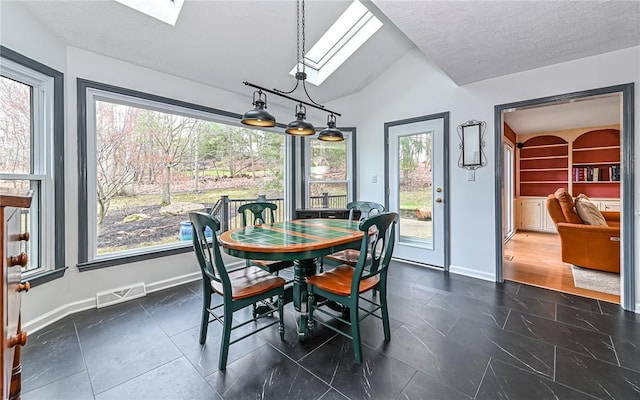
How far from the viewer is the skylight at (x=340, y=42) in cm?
344

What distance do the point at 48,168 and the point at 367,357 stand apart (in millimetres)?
3000

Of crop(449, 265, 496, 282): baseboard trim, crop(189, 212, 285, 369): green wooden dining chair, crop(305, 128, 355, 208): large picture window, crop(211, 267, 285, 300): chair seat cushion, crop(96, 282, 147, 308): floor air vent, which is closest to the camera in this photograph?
crop(189, 212, 285, 369): green wooden dining chair

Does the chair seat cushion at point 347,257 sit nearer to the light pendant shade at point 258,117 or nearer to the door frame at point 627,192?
the light pendant shade at point 258,117

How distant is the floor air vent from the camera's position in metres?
2.65

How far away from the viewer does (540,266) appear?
391 centimetres

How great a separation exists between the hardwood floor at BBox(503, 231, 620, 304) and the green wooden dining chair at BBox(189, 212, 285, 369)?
3112 millimetres

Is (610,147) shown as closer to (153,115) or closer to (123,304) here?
(153,115)

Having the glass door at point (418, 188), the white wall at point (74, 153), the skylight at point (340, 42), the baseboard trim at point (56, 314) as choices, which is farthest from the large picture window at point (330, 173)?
the baseboard trim at point (56, 314)

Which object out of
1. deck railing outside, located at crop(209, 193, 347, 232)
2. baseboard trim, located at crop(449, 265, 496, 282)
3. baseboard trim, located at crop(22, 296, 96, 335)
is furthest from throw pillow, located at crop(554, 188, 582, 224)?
baseboard trim, located at crop(22, 296, 96, 335)

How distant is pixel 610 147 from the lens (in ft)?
19.2

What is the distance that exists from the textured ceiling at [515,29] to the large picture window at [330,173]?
2050mm

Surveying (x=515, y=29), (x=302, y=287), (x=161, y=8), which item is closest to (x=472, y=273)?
(x=302, y=287)

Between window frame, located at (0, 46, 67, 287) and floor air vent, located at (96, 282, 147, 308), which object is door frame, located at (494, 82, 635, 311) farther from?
window frame, located at (0, 46, 67, 287)

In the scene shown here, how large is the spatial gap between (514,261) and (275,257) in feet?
13.5
